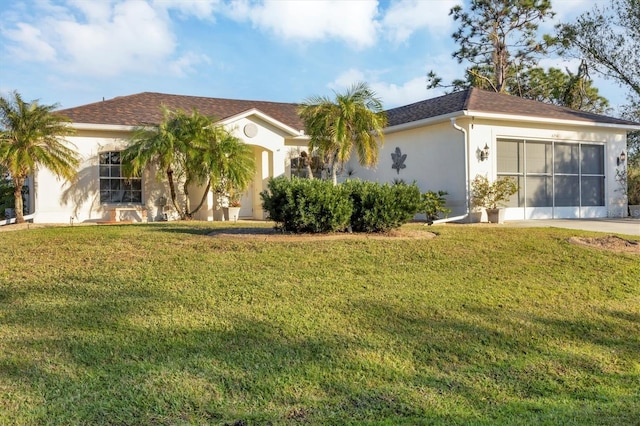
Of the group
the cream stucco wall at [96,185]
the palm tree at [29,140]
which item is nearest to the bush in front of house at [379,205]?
the cream stucco wall at [96,185]

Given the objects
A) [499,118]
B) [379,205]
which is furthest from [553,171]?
[379,205]

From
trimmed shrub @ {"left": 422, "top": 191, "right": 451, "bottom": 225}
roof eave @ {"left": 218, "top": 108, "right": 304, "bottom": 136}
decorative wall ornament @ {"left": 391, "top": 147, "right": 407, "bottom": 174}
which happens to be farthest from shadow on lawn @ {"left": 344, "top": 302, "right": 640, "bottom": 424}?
roof eave @ {"left": 218, "top": 108, "right": 304, "bottom": 136}

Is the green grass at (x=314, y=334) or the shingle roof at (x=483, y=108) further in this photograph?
the shingle roof at (x=483, y=108)

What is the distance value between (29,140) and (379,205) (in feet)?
31.9

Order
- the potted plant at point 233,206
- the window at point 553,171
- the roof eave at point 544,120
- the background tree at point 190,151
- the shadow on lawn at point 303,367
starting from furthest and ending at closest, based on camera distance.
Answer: the window at point 553,171
the potted plant at point 233,206
the roof eave at point 544,120
the background tree at point 190,151
the shadow on lawn at point 303,367

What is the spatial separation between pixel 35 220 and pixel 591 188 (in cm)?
1717

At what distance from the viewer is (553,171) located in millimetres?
17266

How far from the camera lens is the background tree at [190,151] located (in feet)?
48.4

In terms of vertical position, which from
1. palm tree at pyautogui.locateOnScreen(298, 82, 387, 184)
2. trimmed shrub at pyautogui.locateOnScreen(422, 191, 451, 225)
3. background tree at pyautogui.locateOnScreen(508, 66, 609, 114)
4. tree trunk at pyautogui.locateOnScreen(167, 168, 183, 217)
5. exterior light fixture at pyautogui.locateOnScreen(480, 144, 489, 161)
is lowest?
trimmed shrub at pyautogui.locateOnScreen(422, 191, 451, 225)

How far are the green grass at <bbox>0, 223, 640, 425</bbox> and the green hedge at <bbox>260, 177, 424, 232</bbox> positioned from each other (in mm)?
576

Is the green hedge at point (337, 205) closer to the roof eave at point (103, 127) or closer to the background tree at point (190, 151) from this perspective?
the background tree at point (190, 151)

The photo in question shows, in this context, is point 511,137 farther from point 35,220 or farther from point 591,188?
point 35,220

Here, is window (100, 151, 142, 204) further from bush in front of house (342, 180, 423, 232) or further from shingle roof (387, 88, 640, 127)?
bush in front of house (342, 180, 423, 232)

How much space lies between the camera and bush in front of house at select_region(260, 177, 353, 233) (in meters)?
8.67
